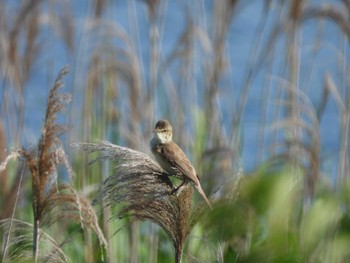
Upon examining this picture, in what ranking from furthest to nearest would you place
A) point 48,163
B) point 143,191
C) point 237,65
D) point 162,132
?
point 237,65
point 162,132
point 143,191
point 48,163

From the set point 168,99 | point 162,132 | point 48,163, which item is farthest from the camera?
point 168,99

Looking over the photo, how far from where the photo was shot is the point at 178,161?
4531 mm

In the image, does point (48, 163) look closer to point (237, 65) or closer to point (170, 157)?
point (170, 157)

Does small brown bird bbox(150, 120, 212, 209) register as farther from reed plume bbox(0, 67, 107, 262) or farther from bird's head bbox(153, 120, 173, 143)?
reed plume bbox(0, 67, 107, 262)

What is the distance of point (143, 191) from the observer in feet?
12.0

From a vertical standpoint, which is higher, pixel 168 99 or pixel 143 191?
pixel 168 99

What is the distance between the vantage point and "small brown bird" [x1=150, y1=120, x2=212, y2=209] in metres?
4.32

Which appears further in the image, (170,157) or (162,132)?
(162,132)

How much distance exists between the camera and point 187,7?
7.11 meters

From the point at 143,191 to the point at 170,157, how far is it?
3.16 ft

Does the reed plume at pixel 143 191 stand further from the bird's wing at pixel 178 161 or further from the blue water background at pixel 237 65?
the blue water background at pixel 237 65

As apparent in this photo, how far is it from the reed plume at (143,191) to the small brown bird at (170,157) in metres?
0.36

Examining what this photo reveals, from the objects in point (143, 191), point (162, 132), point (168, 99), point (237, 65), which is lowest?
point (143, 191)

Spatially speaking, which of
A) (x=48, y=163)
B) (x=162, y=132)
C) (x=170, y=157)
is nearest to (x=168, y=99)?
(x=162, y=132)
